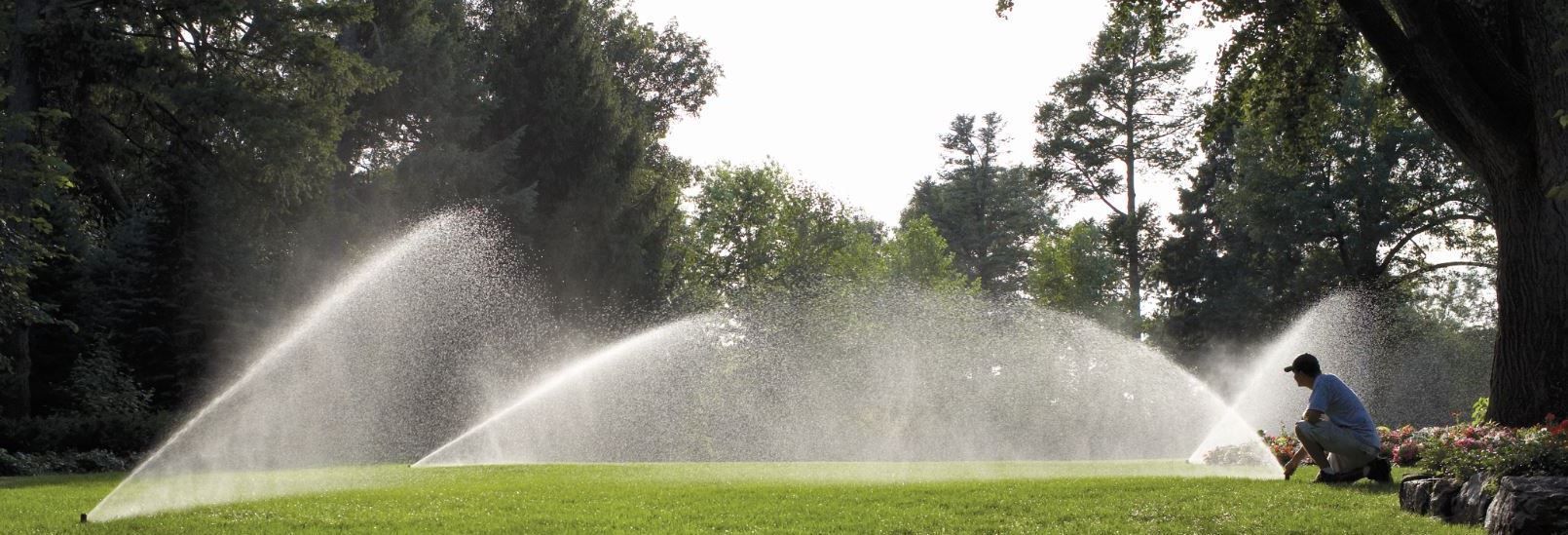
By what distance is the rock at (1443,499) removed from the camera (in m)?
9.65

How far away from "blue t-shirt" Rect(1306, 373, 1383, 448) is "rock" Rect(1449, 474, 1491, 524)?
6.33 feet

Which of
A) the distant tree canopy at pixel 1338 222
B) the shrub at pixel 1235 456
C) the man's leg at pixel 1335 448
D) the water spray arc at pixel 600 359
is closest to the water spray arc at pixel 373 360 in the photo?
the water spray arc at pixel 600 359

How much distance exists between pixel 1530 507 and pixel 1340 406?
10.4 feet

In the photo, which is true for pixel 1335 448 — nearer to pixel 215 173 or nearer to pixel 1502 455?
pixel 1502 455

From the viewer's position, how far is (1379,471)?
39.2 ft

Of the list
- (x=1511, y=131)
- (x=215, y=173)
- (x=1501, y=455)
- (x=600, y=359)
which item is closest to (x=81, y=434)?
(x=215, y=173)

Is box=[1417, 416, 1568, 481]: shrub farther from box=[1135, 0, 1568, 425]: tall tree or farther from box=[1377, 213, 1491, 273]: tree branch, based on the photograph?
box=[1377, 213, 1491, 273]: tree branch

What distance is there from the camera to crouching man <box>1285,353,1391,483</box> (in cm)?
1161

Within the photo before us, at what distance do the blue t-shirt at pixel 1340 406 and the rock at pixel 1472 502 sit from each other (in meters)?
1.93

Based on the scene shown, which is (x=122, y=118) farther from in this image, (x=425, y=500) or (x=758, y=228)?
(x=758, y=228)

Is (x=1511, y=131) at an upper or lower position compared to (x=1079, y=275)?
lower

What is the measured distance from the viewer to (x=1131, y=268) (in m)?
50.7

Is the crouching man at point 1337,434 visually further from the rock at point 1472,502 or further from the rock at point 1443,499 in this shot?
the rock at point 1472,502

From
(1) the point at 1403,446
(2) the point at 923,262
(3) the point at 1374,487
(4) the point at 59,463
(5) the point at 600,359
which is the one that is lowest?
(3) the point at 1374,487
